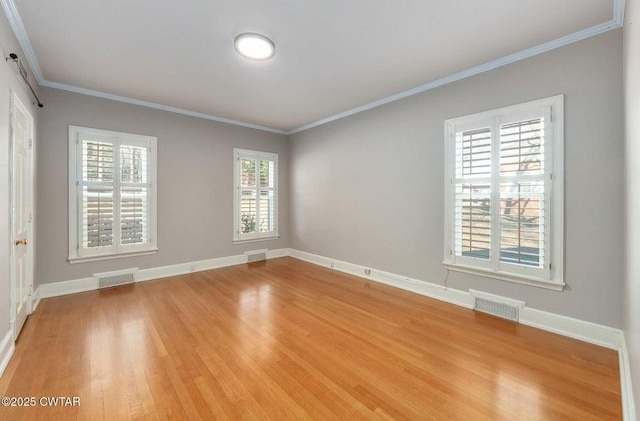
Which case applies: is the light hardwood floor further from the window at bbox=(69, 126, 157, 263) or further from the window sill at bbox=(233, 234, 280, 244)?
the window sill at bbox=(233, 234, 280, 244)

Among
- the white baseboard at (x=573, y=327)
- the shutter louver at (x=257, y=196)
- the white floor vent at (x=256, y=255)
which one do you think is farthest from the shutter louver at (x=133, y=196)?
the white baseboard at (x=573, y=327)

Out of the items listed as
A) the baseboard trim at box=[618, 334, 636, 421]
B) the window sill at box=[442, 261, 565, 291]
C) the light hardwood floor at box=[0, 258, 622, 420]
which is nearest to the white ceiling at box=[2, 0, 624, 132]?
the window sill at box=[442, 261, 565, 291]

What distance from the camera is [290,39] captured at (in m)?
2.61

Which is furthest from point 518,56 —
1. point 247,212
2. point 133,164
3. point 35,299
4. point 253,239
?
point 35,299

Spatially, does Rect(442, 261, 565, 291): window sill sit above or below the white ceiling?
below

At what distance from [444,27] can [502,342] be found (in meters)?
2.87

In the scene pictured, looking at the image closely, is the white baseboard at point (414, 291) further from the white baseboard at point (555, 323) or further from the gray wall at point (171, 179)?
the gray wall at point (171, 179)

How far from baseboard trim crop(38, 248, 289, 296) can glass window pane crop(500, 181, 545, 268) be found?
4281 millimetres

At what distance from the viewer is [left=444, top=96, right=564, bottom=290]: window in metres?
2.67

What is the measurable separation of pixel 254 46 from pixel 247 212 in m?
3.38

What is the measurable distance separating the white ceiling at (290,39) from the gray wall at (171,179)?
1.42ft

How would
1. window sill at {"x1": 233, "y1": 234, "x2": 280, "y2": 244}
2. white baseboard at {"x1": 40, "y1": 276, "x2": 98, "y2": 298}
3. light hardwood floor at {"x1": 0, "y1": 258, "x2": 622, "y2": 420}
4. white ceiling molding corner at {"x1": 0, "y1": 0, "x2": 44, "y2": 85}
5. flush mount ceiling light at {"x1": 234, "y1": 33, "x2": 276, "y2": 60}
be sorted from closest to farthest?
light hardwood floor at {"x1": 0, "y1": 258, "x2": 622, "y2": 420}
white ceiling molding corner at {"x1": 0, "y1": 0, "x2": 44, "y2": 85}
flush mount ceiling light at {"x1": 234, "y1": 33, "x2": 276, "y2": 60}
white baseboard at {"x1": 40, "y1": 276, "x2": 98, "y2": 298}
window sill at {"x1": 233, "y1": 234, "x2": 280, "y2": 244}

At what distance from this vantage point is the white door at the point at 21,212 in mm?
2400

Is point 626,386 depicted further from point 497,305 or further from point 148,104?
point 148,104
